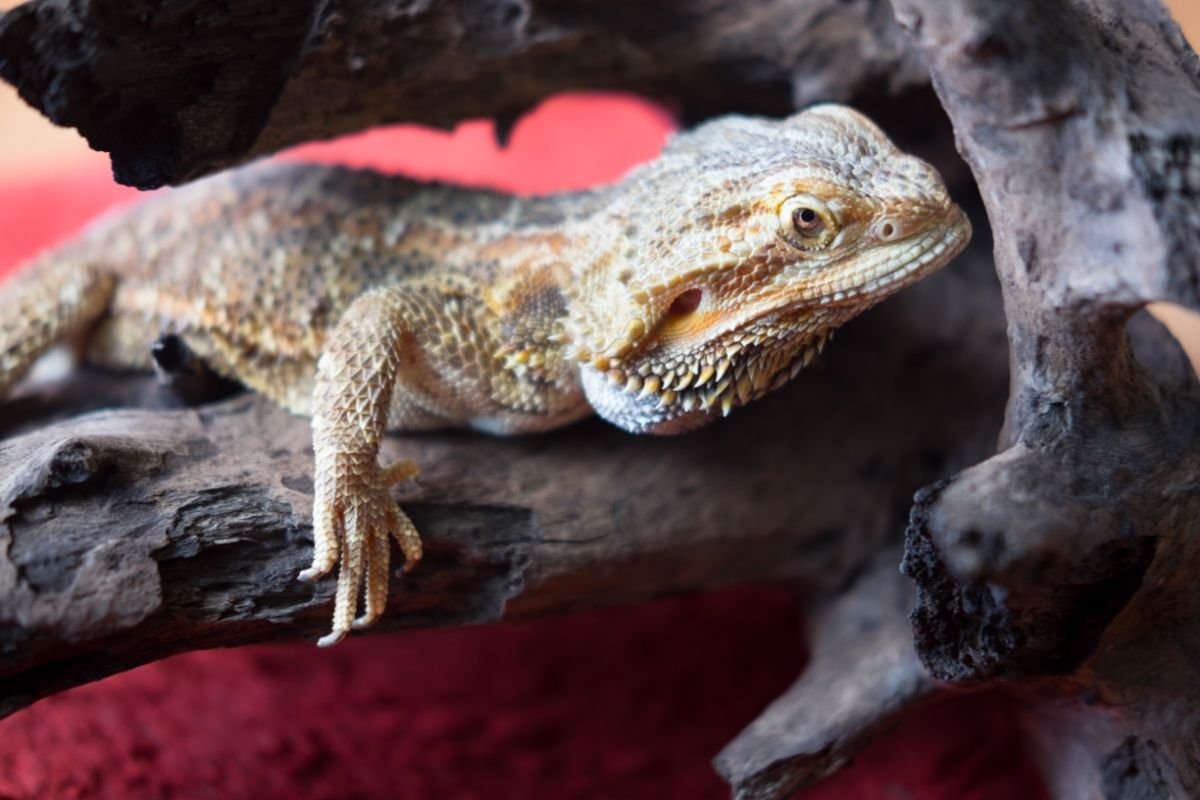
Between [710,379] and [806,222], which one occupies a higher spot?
[806,222]

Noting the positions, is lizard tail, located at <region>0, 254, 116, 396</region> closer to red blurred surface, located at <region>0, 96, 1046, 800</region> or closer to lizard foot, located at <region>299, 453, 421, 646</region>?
red blurred surface, located at <region>0, 96, 1046, 800</region>

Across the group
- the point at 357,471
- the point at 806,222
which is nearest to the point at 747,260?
the point at 806,222

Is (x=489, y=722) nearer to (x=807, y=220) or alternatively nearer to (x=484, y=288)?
(x=484, y=288)

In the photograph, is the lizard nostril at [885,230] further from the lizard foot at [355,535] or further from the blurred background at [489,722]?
the blurred background at [489,722]

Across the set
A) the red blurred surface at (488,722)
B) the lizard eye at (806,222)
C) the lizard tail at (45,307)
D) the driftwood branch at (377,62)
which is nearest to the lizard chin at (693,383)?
the lizard eye at (806,222)

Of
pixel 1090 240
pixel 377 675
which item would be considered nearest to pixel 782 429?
pixel 1090 240

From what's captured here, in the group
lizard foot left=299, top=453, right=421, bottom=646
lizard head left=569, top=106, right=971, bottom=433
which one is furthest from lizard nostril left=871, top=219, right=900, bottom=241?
lizard foot left=299, top=453, right=421, bottom=646
